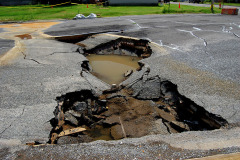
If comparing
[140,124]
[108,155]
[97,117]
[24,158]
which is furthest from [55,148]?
[140,124]

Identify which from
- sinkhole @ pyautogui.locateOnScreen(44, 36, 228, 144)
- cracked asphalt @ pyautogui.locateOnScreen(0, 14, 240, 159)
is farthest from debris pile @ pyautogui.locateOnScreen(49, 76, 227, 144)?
cracked asphalt @ pyautogui.locateOnScreen(0, 14, 240, 159)

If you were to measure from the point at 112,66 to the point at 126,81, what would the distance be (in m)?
2.29

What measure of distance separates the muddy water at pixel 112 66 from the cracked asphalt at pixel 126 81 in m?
0.83

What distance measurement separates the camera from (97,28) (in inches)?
484

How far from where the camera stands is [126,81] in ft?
21.3

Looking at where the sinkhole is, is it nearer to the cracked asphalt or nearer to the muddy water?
the cracked asphalt

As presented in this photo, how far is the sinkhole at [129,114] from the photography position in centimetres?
455

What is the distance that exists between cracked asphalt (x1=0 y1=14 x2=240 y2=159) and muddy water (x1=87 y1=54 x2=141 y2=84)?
32.7 inches

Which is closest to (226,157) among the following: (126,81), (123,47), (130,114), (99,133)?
(130,114)

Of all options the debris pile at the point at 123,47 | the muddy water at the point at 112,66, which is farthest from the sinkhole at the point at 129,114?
the debris pile at the point at 123,47

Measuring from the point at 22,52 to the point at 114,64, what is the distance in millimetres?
3850

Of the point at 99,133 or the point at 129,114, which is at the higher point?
the point at 129,114

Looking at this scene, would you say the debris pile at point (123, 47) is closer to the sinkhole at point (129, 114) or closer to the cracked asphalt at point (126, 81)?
the cracked asphalt at point (126, 81)

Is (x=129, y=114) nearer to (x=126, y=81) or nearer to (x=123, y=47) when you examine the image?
(x=126, y=81)
